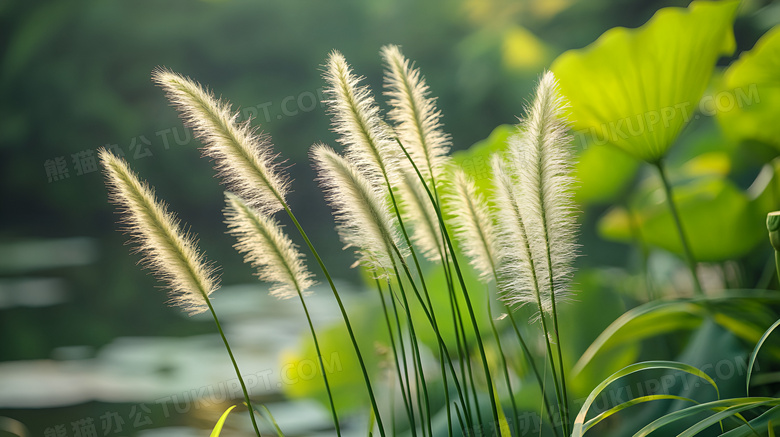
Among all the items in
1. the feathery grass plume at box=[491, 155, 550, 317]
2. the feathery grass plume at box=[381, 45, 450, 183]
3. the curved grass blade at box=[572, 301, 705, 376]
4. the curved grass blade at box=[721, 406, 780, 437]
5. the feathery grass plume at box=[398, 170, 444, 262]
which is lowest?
the curved grass blade at box=[721, 406, 780, 437]

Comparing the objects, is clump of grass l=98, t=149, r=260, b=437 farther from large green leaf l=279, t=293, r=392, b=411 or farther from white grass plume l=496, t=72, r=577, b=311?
large green leaf l=279, t=293, r=392, b=411

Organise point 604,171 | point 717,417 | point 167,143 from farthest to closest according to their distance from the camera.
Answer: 1. point 167,143
2. point 604,171
3. point 717,417

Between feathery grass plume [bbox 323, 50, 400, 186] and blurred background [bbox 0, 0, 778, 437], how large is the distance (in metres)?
0.58

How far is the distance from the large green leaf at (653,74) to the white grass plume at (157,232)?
0.30 metres

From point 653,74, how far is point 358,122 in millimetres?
280

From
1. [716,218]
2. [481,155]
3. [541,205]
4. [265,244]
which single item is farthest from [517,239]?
[716,218]

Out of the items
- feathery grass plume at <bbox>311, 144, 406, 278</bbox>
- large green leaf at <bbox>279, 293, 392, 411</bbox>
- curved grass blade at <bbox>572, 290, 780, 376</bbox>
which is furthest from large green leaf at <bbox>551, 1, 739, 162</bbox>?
large green leaf at <bbox>279, 293, 392, 411</bbox>

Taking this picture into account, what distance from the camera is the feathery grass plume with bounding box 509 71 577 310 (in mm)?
246

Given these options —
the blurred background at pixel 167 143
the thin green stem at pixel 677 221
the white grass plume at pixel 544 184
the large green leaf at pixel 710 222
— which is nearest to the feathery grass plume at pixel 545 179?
the white grass plume at pixel 544 184

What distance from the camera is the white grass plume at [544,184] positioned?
25 cm

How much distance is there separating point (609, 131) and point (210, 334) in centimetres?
120

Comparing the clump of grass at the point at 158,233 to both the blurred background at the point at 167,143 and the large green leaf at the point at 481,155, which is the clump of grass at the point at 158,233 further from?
the blurred background at the point at 167,143

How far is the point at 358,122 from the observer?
0.85ft

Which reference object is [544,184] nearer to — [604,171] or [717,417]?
[717,417]
